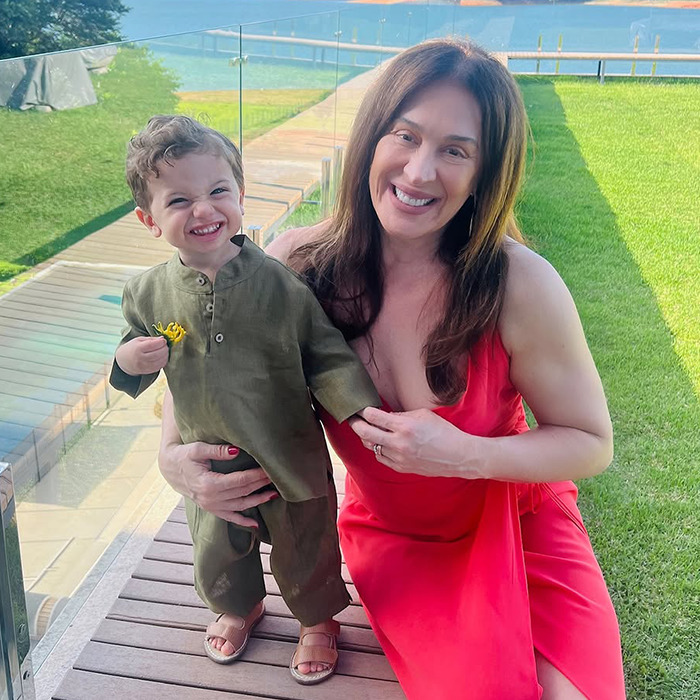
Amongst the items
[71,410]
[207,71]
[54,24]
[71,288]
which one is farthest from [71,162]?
[54,24]

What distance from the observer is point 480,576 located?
5.40 feet

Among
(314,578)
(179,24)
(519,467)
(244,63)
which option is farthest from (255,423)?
(179,24)

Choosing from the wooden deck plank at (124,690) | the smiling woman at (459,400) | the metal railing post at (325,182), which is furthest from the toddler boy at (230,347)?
the metal railing post at (325,182)

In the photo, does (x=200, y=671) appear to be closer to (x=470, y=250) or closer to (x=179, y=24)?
(x=470, y=250)

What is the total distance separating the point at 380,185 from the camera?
161cm

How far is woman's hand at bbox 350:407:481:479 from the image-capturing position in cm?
149

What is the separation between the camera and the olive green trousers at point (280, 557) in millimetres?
1661

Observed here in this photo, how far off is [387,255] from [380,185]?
0.20 meters

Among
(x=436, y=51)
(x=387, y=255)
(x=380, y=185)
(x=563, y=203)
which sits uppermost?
(x=436, y=51)

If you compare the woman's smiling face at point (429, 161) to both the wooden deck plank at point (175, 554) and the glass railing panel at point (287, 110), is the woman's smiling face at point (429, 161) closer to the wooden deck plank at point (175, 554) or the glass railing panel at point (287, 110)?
the wooden deck plank at point (175, 554)

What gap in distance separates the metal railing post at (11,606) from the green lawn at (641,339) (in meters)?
1.46

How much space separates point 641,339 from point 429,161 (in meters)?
3.52

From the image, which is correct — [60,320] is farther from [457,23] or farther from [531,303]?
[457,23]

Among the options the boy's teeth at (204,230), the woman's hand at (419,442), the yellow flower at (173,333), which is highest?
the boy's teeth at (204,230)
